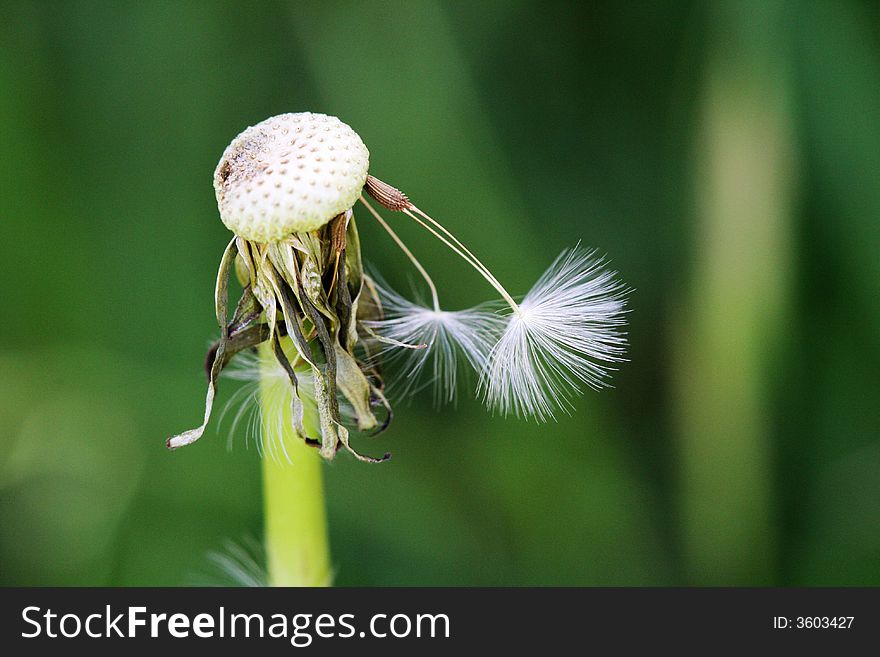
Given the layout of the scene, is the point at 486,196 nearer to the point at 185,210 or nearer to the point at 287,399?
the point at 185,210

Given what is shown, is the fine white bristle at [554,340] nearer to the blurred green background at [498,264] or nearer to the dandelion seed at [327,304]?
the dandelion seed at [327,304]

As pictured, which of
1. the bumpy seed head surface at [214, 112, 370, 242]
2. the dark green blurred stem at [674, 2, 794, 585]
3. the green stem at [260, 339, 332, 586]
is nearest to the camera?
the bumpy seed head surface at [214, 112, 370, 242]

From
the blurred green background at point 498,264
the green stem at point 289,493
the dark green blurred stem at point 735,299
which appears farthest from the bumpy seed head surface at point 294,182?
the dark green blurred stem at point 735,299

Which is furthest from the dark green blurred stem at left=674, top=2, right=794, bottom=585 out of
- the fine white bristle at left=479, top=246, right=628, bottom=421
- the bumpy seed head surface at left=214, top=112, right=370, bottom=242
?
the bumpy seed head surface at left=214, top=112, right=370, bottom=242

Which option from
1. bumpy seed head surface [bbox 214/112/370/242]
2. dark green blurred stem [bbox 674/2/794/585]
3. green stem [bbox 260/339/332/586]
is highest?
dark green blurred stem [bbox 674/2/794/585]

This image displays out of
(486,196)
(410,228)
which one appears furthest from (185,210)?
Result: (486,196)

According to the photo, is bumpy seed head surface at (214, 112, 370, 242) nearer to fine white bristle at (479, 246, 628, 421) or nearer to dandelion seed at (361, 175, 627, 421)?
dandelion seed at (361, 175, 627, 421)

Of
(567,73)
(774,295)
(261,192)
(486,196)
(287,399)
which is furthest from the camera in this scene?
(567,73)
